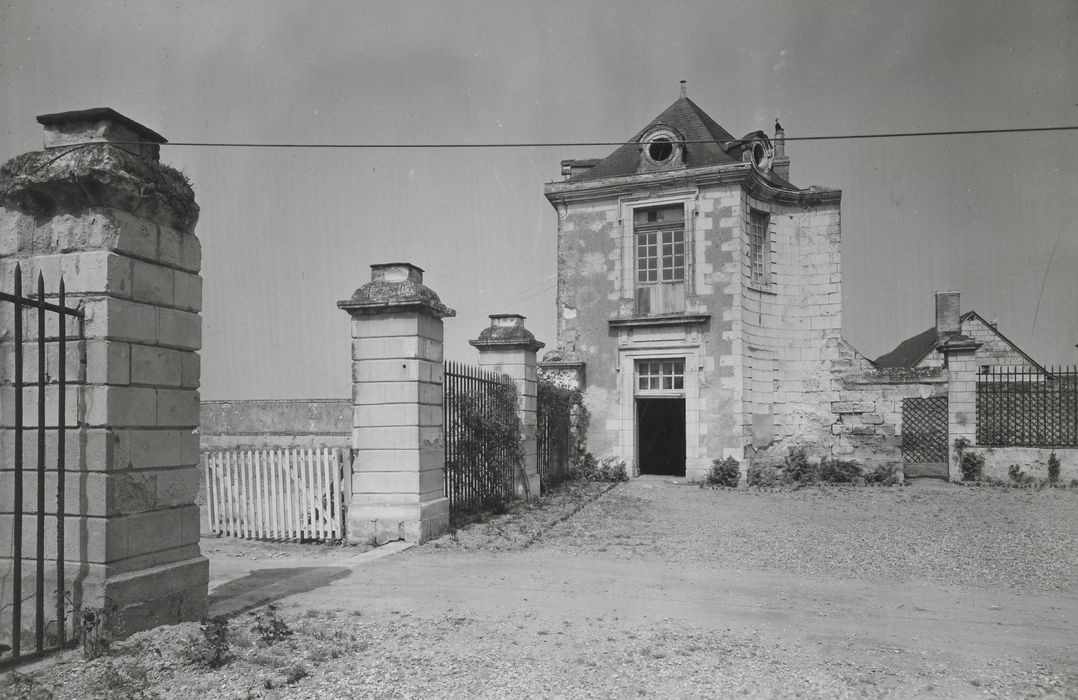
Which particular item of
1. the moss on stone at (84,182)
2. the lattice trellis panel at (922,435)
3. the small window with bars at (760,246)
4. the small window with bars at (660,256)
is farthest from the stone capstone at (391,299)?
the lattice trellis panel at (922,435)

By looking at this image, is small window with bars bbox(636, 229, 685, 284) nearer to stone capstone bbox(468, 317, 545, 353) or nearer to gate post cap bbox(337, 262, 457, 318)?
stone capstone bbox(468, 317, 545, 353)

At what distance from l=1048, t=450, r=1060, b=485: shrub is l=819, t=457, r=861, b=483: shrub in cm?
334

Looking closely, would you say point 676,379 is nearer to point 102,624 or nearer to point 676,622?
point 676,622

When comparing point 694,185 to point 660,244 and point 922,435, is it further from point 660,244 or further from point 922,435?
point 922,435

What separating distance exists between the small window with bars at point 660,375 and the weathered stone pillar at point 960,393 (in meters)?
5.23

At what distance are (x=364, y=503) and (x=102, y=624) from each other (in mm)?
4185

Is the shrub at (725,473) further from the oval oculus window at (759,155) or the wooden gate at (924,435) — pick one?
the oval oculus window at (759,155)

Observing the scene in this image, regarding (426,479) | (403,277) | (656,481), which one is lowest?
(656,481)

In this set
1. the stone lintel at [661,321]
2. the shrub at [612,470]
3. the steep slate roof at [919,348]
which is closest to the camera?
the stone lintel at [661,321]

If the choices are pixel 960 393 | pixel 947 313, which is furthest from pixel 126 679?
pixel 947 313

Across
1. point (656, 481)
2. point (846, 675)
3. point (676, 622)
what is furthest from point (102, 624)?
point (656, 481)

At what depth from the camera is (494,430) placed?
10.6 metres

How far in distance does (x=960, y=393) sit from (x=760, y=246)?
5.10 metres

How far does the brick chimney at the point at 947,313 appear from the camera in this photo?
23.5 metres
